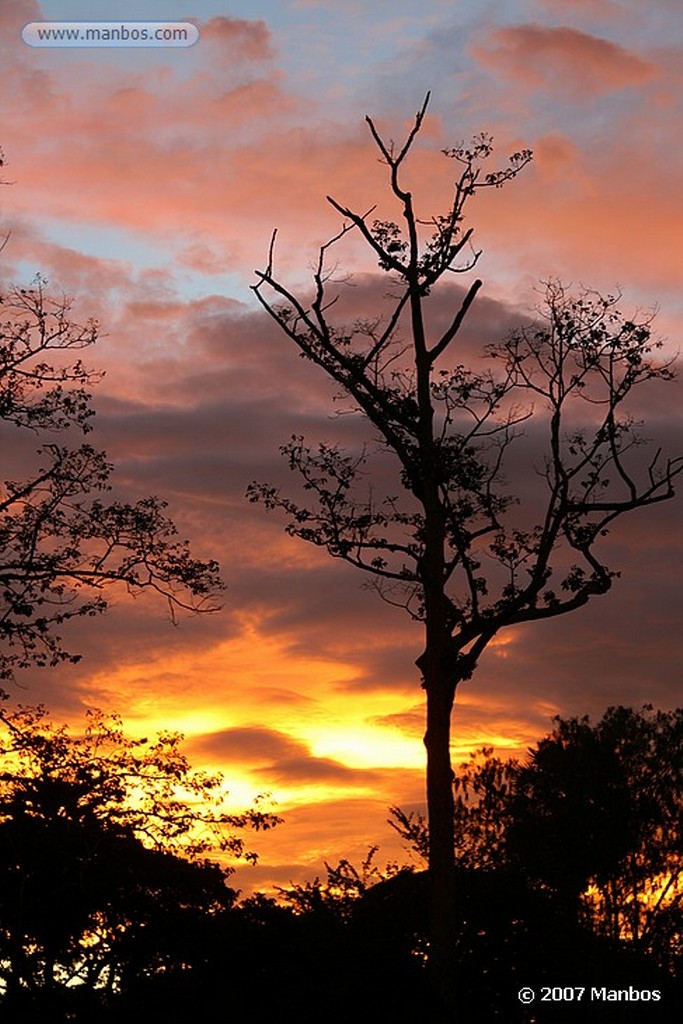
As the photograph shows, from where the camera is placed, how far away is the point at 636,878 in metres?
49.2

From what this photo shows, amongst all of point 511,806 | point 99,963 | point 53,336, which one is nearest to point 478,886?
point 99,963

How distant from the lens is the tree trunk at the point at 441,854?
23.2m

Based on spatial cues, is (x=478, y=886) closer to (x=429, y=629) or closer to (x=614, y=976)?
(x=614, y=976)

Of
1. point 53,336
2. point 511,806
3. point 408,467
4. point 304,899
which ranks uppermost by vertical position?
point 53,336

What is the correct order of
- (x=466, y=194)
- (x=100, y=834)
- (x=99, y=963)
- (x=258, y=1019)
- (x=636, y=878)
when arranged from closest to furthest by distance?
(x=258, y=1019)
(x=466, y=194)
(x=100, y=834)
(x=99, y=963)
(x=636, y=878)

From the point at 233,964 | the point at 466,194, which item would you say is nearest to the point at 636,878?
the point at 233,964

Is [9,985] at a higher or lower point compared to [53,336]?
lower

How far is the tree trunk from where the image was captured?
23250 millimetres

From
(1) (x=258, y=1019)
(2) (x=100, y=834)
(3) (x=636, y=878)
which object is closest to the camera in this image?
(1) (x=258, y=1019)

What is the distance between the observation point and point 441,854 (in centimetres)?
2344

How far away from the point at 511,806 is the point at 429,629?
89.1ft

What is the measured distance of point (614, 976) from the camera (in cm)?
2577

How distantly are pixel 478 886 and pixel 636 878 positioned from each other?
23815 millimetres

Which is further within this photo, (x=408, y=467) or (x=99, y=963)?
(x=99, y=963)
